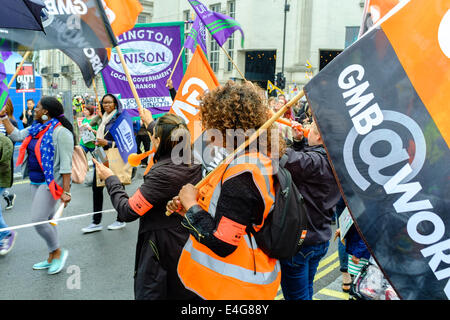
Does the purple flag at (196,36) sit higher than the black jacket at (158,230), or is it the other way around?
the purple flag at (196,36)

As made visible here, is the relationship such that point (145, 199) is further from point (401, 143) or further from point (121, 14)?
point (121, 14)

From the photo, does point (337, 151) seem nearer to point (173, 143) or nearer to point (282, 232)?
point (282, 232)

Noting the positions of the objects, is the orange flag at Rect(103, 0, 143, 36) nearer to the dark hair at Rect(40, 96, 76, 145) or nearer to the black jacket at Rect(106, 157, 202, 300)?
the dark hair at Rect(40, 96, 76, 145)

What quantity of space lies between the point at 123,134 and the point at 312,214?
3151 millimetres

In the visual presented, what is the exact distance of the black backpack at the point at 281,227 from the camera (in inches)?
74.9

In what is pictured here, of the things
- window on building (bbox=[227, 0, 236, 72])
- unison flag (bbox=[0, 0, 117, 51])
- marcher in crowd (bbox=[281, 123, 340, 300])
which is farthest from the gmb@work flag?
window on building (bbox=[227, 0, 236, 72])

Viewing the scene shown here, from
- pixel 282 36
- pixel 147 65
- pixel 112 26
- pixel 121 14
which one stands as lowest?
pixel 147 65

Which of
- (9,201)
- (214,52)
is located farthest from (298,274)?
(214,52)

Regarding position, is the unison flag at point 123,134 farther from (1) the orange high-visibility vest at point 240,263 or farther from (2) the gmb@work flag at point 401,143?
(2) the gmb@work flag at point 401,143

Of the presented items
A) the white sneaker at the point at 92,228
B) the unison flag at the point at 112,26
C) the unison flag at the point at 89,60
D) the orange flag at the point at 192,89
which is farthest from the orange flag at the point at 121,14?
the white sneaker at the point at 92,228

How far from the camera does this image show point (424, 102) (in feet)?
5.26

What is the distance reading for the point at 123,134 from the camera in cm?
526

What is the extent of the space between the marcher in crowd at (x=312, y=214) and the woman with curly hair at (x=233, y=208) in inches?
28.0

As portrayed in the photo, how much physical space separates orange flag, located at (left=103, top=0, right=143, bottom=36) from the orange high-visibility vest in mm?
2864
